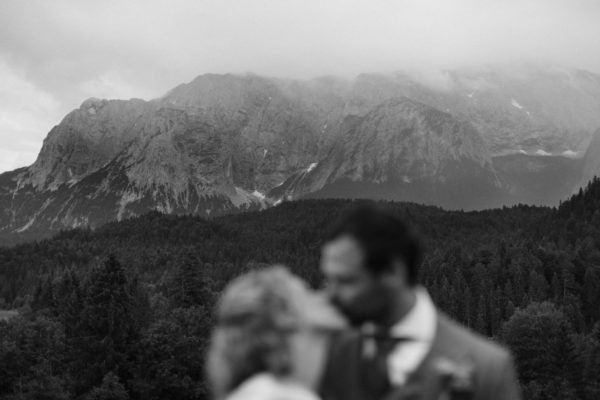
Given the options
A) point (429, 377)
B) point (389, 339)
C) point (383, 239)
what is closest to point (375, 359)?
point (389, 339)

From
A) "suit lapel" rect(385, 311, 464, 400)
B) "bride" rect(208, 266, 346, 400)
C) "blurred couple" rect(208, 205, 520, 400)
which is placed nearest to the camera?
"bride" rect(208, 266, 346, 400)

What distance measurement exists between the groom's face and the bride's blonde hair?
1.12 feet

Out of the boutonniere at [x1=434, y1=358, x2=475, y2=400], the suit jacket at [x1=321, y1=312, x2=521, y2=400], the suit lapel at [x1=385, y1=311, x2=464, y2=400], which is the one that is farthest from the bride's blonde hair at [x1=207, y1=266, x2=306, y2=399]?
the boutonniere at [x1=434, y1=358, x2=475, y2=400]

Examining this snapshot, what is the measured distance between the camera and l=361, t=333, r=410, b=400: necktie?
3.45 m

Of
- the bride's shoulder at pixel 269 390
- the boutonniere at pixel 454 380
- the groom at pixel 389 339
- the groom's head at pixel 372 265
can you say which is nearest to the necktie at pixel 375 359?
the groom at pixel 389 339

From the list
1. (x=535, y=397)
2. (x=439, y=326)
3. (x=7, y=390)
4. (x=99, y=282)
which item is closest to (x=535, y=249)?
(x=535, y=397)

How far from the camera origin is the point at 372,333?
3.47 meters

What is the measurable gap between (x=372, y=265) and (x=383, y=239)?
0.50ft

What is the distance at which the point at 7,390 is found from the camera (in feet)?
209

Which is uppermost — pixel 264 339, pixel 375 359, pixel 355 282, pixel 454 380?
pixel 355 282

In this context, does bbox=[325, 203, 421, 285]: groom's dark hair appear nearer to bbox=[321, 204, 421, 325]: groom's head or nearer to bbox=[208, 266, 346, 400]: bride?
bbox=[321, 204, 421, 325]: groom's head

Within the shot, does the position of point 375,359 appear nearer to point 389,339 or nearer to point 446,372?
point 389,339

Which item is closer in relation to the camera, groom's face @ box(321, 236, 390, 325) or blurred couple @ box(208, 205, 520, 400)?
blurred couple @ box(208, 205, 520, 400)

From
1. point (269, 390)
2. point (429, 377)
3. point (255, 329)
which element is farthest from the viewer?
point (429, 377)
